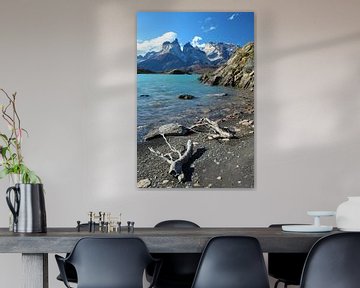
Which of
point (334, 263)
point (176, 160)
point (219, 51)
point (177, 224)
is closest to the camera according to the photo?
point (334, 263)

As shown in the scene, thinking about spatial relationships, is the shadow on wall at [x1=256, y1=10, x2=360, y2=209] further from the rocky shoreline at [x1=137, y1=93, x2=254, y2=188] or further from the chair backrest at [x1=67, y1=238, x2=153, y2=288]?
the chair backrest at [x1=67, y1=238, x2=153, y2=288]

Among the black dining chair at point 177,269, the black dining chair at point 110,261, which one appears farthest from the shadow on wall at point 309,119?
the black dining chair at point 110,261

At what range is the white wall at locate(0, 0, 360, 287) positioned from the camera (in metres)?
5.32

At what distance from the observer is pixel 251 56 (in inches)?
213

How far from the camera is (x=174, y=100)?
17.7 ft

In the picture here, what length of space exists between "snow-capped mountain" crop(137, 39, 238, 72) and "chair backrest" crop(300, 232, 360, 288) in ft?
8.73

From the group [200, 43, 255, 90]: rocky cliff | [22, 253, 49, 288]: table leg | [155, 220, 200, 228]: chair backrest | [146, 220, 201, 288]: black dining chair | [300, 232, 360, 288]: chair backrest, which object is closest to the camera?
[300, 232, 360, 288]: chair backrest

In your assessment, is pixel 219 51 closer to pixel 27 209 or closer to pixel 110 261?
pixel 27 209

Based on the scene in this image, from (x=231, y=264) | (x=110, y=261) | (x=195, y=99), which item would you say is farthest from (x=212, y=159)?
(x=110, y=261)

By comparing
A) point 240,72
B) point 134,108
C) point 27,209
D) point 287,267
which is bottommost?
point 287,267

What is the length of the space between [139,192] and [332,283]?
245 cm

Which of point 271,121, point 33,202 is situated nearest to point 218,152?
point 271,121

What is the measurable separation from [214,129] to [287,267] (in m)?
1.50

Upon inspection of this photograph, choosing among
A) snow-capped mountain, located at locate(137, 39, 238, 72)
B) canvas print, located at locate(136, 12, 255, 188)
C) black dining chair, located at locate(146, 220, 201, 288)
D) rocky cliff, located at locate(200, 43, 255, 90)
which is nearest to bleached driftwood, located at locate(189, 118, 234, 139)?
canvas print, located at locate(136, 12, 255, 188)
